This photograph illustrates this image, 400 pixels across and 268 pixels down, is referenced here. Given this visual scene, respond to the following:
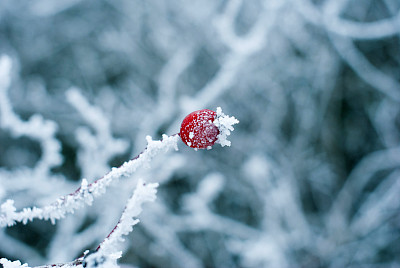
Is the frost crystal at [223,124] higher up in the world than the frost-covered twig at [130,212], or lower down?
higher up

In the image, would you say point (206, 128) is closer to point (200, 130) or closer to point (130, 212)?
point (200, 130)

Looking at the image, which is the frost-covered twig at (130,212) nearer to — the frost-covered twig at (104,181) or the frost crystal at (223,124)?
the frost-covered twig at (104,181)

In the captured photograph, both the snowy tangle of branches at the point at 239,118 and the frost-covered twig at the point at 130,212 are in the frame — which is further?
the snowy tangle of branches at the point at 239,118

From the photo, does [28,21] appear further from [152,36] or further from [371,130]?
[371,130]

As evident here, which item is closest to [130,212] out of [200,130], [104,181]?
[104,181]

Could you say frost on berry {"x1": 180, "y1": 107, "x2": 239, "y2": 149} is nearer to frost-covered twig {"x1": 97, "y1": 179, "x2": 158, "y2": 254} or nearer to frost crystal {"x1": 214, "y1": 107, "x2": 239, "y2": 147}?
frost crystal {"x1": 214, "y1": 107, "x2": 239, "y2": 147}

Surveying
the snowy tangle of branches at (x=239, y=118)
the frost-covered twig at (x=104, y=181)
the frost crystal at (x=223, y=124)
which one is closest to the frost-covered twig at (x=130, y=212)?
the frost-covered twig at (x=104, y=181)

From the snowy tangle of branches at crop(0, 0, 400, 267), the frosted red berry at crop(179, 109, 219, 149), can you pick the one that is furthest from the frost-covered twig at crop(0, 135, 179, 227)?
the snowy tangle of branches at crop(0, 0, 400, 267)
